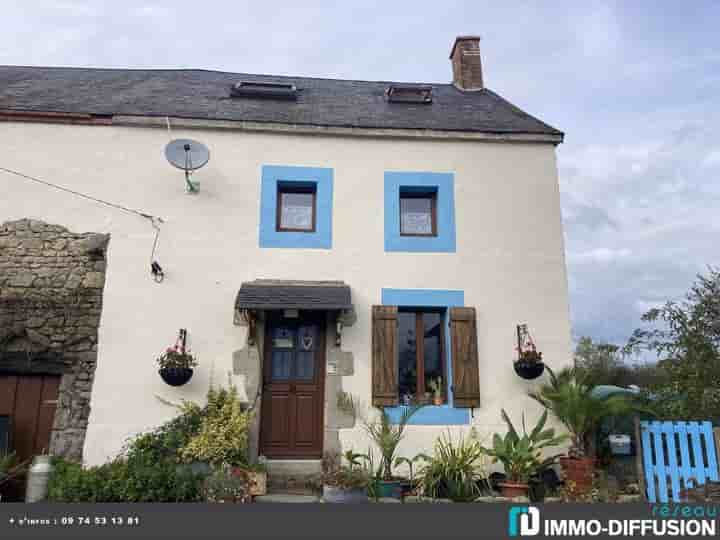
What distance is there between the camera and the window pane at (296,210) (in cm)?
801

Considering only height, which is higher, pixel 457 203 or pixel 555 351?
pixel 457 203

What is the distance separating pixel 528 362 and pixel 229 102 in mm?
6294

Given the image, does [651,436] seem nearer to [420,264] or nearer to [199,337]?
[420,264]

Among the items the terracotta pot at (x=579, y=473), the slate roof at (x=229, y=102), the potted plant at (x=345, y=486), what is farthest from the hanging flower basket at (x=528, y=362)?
the slate roof at (x=229, y=102)

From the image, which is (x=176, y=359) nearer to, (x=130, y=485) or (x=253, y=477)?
(x=130, y=485)

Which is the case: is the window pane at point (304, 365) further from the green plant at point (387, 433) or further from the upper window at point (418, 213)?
the upper window at point (418, 213)

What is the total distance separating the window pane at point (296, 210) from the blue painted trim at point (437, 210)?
118 cm

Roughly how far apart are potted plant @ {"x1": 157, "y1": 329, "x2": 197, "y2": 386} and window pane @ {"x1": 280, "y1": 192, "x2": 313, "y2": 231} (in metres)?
2.34

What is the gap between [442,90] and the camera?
35.2 ft

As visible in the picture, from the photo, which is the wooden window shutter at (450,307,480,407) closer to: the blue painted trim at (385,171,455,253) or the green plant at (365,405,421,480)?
the green plant at (365,405,421,480)

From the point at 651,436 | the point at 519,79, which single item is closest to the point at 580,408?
the point at 651,436

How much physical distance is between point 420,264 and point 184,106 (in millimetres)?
4527

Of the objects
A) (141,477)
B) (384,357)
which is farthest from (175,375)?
(384,357)

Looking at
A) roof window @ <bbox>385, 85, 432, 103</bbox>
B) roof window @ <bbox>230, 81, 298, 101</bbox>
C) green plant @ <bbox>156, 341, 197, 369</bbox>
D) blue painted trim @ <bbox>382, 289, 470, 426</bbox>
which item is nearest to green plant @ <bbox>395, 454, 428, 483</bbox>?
blue painted trim @ <bbox>382, 289, 470, 426</bbox>
